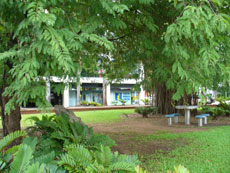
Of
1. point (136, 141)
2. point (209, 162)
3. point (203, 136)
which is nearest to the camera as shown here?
point (209, 162)

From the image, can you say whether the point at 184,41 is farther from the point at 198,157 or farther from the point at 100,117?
the point at 100,117

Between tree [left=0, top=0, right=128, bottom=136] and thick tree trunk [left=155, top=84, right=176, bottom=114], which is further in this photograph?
thick tree trunk [left=155, top=84, right=176, bottom=114]

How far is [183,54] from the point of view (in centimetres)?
354

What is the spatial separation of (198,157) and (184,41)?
3.10m

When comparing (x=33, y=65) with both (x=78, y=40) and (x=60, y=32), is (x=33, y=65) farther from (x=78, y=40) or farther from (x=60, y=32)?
(x=78, y=40)

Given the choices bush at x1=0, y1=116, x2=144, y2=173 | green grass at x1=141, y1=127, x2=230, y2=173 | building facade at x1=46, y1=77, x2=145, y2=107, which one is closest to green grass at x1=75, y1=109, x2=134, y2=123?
Result: green grass at x1=141, y1=127, x2=230, y2=173

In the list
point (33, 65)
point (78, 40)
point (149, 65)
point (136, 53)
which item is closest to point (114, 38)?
point (136, 53)

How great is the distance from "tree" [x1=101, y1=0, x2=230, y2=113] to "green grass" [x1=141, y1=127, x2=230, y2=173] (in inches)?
64.1

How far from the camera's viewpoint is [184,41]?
4.19 meters

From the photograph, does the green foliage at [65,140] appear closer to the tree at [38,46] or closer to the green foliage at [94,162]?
the green foliage at [94,162]

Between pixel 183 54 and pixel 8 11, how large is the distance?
2621 millimetres

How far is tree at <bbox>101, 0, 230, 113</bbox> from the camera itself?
323 cm

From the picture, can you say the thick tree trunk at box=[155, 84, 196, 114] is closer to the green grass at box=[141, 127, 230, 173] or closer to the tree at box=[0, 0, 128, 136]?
the green grass at box=[141, 127, 230, 173]

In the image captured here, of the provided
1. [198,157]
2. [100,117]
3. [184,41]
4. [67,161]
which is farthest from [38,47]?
[100,117]
